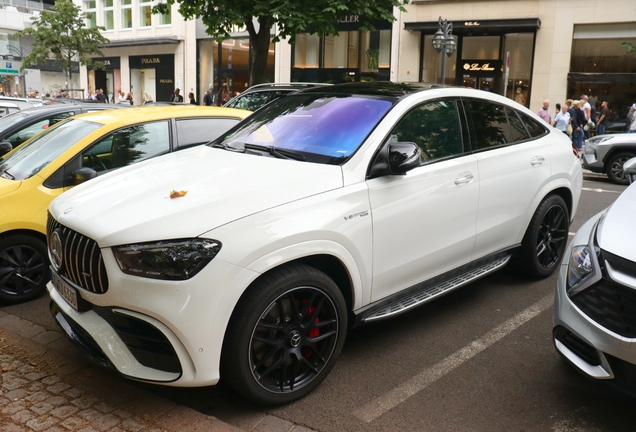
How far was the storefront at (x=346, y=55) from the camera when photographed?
26.3 meters

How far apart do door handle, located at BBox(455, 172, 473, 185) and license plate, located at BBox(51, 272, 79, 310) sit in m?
2.61

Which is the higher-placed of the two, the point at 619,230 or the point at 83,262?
the point at 619,230

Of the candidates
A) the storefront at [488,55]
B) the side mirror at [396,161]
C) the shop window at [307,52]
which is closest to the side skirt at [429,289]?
the side mirror at [396,161]

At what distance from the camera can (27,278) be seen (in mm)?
4867

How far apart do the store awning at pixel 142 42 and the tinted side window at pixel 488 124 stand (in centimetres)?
3160

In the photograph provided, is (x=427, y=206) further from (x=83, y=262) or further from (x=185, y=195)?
(x=83, y=262)

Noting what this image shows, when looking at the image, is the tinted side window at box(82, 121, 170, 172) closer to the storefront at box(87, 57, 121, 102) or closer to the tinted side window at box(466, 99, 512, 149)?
the tinted side window at box(466, 99, 512, 149)

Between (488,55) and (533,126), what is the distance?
20520 mm

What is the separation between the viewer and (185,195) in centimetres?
321

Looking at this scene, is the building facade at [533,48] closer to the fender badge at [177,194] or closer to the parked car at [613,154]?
the parked car at [613,154]

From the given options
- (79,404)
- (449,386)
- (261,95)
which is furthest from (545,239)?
(261,95)

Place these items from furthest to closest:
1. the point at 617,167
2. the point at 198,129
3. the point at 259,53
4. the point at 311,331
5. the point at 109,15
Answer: the point at 109,15 → the point at 259,53 → the point at 617,167 → the point at 198,129 → the point at 311,331

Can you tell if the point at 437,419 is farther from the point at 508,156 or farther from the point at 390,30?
the point at 390,30

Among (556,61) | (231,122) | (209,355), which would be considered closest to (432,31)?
(556,61)
